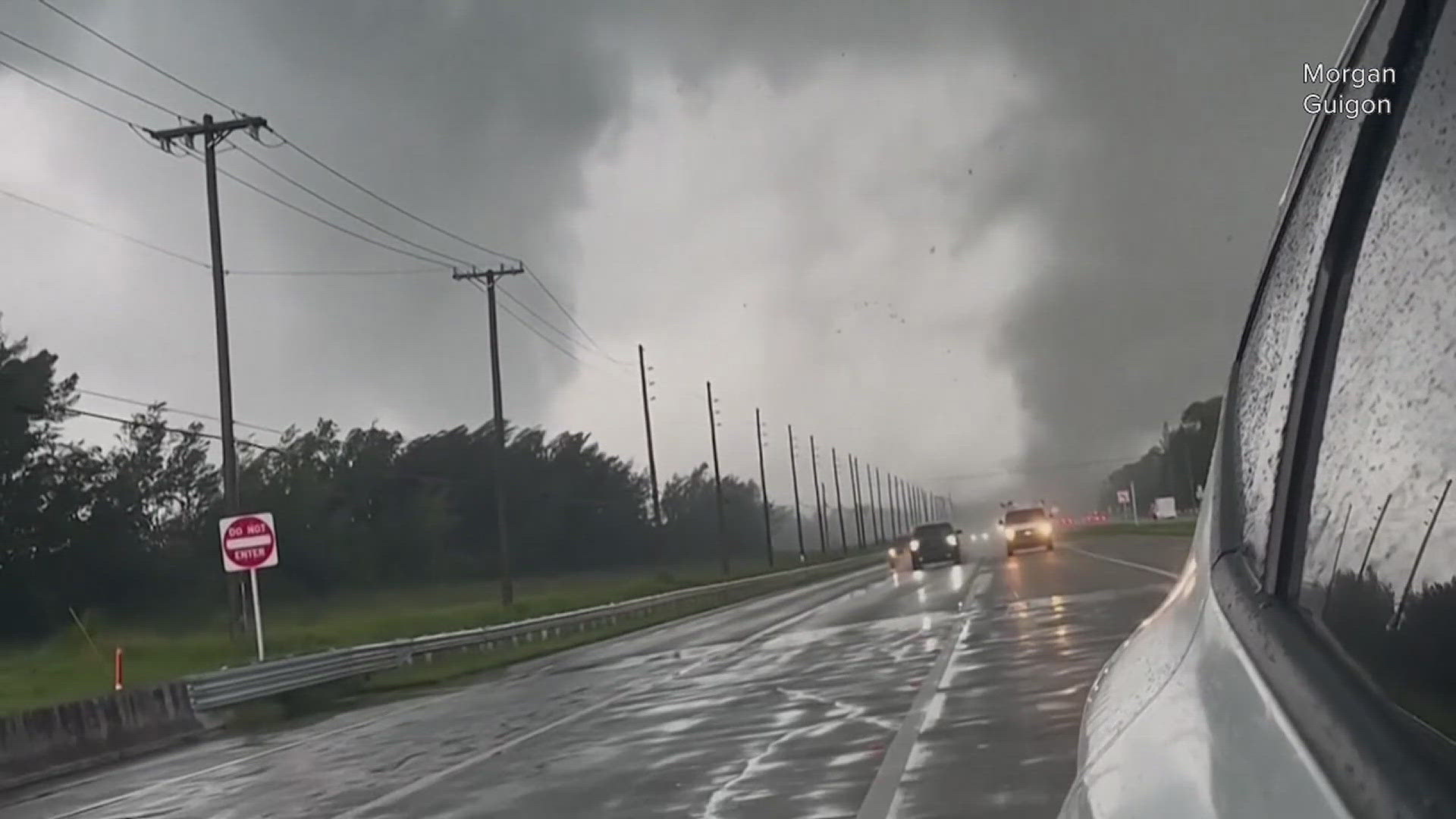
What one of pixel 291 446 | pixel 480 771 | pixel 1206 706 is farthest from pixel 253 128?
pixel 291 446

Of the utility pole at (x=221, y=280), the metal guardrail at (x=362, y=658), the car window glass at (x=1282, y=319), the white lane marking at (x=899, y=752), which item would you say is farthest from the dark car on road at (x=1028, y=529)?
the car window glass at (x=1282, y=319)

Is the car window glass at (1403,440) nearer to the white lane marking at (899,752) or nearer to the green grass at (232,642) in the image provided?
the white lane marking at (899,752)

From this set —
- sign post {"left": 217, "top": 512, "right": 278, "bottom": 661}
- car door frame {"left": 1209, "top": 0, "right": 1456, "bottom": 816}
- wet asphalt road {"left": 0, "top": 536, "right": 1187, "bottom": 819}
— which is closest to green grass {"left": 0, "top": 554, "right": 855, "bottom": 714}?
sign post {"left": 217, "top": 512, "right": 278, "bottom": 661}

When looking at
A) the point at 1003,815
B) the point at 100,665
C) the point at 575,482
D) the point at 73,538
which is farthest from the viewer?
the point at 575,482

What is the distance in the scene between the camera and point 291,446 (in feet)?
325

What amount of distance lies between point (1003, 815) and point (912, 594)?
3177 cm

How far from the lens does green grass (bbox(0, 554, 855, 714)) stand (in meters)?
33.5

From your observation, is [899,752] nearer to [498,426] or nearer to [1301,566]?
[1301,566]

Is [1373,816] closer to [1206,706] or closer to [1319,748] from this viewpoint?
[1319,748]

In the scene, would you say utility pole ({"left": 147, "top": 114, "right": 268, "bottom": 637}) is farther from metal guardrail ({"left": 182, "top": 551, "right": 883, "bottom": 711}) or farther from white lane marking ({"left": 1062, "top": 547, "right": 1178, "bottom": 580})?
white lane marking ({"left": 1062, "top": 547, "right": 1178, "bottom": 580})

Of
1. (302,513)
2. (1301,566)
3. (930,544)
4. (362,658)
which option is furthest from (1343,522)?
(302,513)

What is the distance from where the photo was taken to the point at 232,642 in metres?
37.8

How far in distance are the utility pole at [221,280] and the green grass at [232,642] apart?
2541 millimetres

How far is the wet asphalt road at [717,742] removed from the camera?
10695 millimetres
